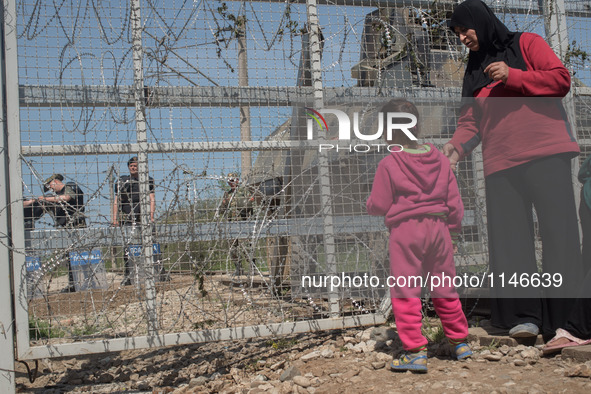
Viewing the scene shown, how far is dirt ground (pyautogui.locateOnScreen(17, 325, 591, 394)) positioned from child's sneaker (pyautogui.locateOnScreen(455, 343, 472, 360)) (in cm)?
4

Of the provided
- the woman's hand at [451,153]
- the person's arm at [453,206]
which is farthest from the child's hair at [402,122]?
the woman's hand at [451,153]

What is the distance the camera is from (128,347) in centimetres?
353

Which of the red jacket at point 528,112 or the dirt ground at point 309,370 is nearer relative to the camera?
the dirt ground at point 309,370

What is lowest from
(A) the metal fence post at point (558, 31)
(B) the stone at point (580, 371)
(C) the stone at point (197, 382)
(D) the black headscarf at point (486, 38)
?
(C) the stone at point (197, 382)

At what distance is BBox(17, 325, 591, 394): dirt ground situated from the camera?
2828 millimetres

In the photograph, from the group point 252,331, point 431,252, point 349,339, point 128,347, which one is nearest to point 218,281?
point 252,331

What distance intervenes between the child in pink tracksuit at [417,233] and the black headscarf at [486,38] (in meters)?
0.74

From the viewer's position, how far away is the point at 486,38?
11.3 feet

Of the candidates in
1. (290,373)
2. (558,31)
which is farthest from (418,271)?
(558,31)

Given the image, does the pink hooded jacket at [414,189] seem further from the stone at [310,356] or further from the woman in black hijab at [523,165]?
the stone at [310,356]

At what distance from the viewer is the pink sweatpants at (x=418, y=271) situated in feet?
10.2

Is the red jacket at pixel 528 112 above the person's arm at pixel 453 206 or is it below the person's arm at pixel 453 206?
above

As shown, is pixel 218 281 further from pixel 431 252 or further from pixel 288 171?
pixel 431 252

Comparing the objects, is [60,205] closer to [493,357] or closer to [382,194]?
[382,194]
